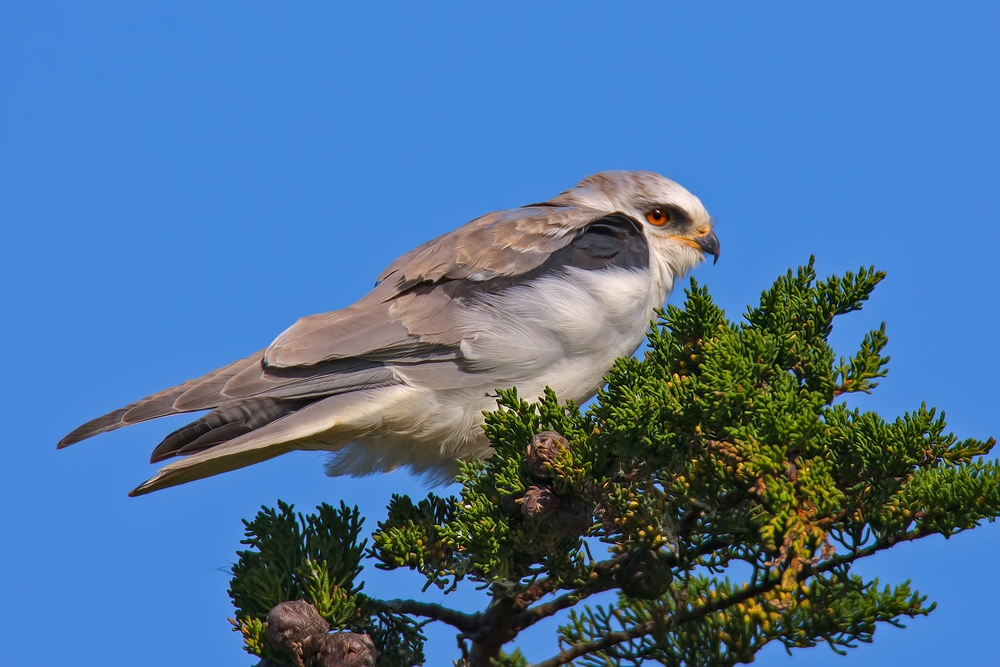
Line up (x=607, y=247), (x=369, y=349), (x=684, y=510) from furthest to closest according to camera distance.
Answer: (x=607, y=247) < (x=369, y=349) < (x=684, y=510)

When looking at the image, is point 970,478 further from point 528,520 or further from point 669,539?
point 528,520

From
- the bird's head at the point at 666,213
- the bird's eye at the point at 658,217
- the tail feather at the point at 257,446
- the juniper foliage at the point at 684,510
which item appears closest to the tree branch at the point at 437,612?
the juniper foliage at the point at 684,510

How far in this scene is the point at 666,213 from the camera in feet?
18.4

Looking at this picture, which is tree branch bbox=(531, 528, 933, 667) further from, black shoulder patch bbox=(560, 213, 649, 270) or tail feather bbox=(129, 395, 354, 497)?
black shoulder patch bbox=(560, 213, 649, 270)

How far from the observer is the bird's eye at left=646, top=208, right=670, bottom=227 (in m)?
5.61

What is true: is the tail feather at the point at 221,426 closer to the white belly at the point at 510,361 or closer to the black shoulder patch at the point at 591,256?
the white belly at the point at 510,361

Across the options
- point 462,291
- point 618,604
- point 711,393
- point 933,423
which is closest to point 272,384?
point 462,291

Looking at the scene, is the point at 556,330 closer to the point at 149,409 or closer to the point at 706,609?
the point at 706,609

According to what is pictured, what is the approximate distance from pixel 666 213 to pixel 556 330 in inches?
57.8

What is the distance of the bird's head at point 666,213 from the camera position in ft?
18.2

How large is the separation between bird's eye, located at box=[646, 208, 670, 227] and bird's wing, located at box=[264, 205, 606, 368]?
72 centimetres

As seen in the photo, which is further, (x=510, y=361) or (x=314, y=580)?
(x=510, y=361)

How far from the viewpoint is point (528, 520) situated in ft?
10.7

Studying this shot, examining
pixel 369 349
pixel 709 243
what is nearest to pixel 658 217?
pixel 709 243
